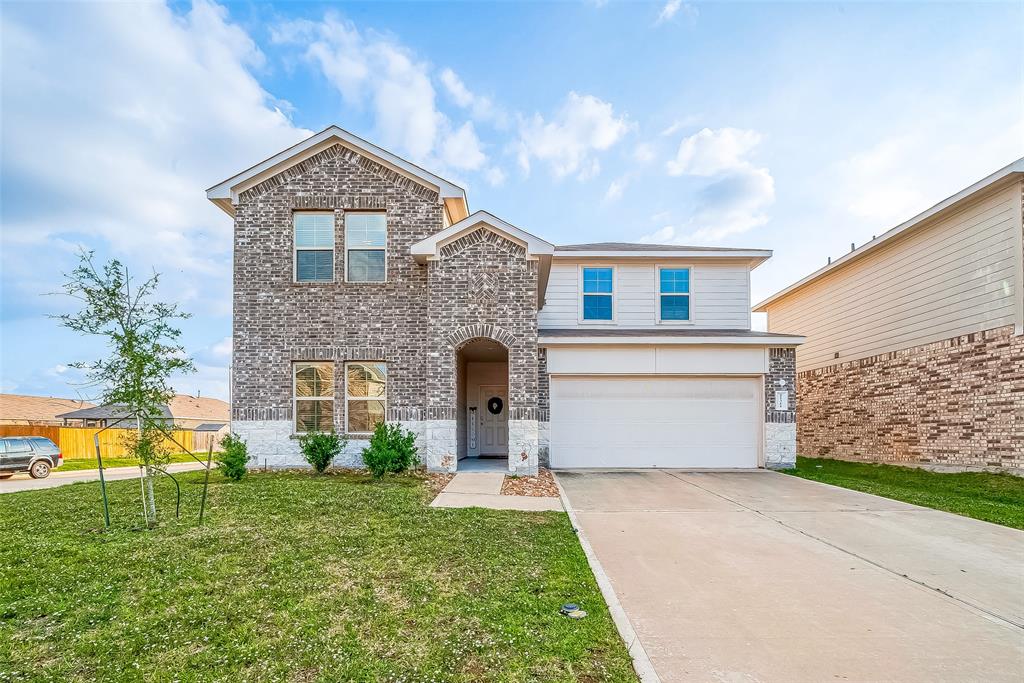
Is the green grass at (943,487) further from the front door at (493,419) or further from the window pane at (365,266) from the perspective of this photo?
the window pane at (365,266)

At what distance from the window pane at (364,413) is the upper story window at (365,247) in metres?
2.96

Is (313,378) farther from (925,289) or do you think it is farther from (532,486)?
(925,289)

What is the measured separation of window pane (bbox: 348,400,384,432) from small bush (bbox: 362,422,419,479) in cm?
140

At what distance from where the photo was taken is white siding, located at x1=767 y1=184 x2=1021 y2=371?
11.2 metres

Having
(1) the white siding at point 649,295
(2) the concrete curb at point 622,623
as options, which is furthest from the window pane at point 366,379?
(2) the concrete curb at point 622,623

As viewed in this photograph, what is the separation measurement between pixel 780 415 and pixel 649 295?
4863mm

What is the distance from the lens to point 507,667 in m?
3.19

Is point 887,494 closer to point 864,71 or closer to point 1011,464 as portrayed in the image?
point 1011,464

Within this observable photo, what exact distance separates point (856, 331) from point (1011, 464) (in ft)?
20.7

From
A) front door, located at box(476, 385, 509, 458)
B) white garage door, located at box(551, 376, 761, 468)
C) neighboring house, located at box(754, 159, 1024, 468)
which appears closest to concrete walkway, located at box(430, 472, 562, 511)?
white garage door, located at box(551, 376, 761, 468)

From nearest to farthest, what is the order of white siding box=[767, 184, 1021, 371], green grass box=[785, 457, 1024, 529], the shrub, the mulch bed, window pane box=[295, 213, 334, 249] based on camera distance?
green grass box=[785, 457, 1024, 529]
the mulch bed
the shrub
white siding box=[767, 184, 1021, 371]
window pane box=[295, 213, 334, 249]

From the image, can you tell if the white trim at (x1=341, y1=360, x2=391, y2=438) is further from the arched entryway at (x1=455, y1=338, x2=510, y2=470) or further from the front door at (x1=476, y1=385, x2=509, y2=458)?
the front door at (x1=476, y1=385, x2=509, y2=458)

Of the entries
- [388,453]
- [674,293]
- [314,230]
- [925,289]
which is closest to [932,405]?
[925,289]

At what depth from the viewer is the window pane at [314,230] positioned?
40.5 feet
